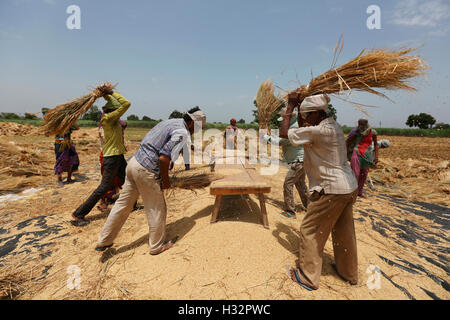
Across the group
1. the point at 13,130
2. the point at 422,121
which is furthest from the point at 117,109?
the point at 422,121

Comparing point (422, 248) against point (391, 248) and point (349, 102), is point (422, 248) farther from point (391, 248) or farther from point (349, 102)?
point (349, 102)

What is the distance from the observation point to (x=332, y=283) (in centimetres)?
179

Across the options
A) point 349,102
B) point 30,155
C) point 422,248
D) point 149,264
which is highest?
point 349,102

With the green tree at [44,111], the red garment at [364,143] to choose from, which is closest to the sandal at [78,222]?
the green tree at [44,111]

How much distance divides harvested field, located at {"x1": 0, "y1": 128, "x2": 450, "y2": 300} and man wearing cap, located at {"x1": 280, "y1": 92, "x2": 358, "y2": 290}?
0.63 feet

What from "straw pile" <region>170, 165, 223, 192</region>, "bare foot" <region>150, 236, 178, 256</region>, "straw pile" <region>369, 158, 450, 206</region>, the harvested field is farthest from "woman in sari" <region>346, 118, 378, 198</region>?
"bare foot" <region>150, 236, 178, 256</region>

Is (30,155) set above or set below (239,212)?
above

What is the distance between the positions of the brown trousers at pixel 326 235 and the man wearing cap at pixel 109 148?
2714 mm

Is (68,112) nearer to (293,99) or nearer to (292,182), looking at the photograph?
(293,99)

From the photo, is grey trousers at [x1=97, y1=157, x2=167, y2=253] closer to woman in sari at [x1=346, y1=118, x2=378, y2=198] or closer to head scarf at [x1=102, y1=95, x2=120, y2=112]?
head scarf at [x1=102, y1=95, x2=120, y2=112]

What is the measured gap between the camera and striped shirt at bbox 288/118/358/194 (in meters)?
1.62
